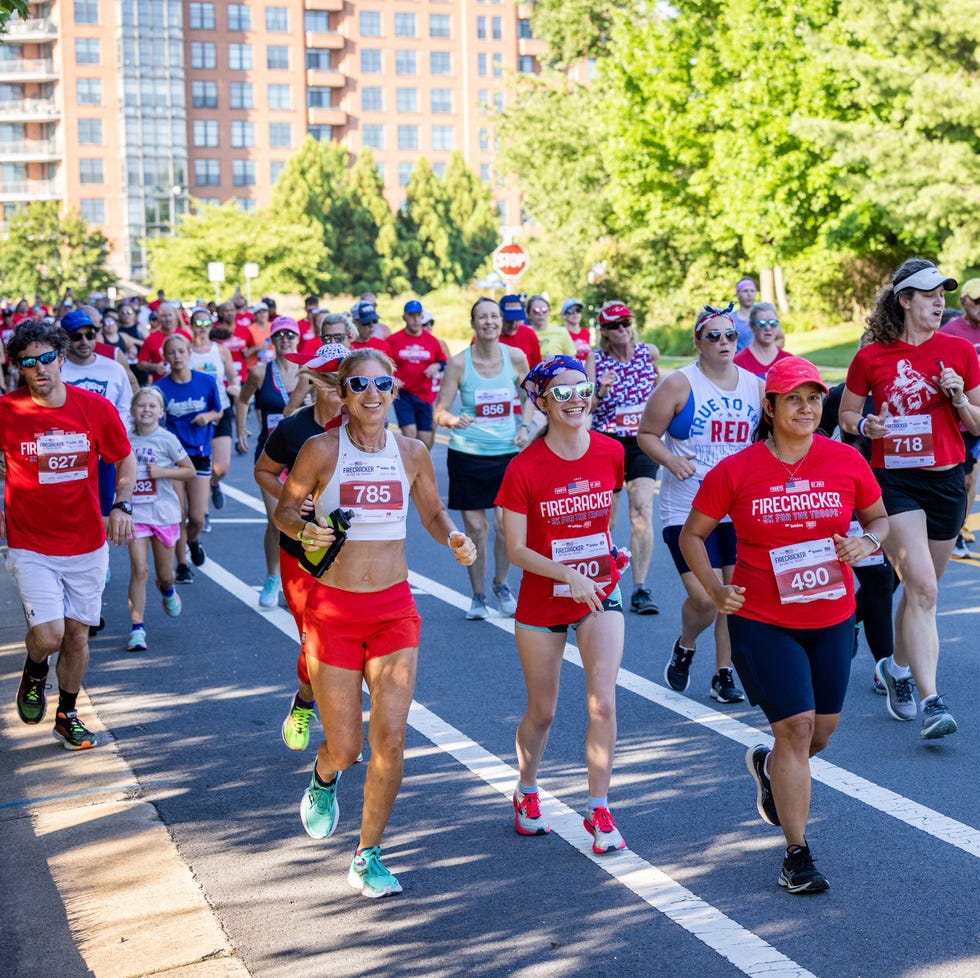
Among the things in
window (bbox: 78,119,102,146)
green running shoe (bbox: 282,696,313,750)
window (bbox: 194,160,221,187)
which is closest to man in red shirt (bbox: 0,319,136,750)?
green running shoe (bbox: 282,696,313,750)

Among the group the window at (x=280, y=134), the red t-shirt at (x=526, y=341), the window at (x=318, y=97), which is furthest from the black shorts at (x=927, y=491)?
the window at (x=318, y=97)

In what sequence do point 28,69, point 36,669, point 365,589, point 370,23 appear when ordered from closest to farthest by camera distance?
1. point 365,589
2. point 36,669
3. point 28,69
4. point 370,23

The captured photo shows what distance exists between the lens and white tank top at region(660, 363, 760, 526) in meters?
8.16

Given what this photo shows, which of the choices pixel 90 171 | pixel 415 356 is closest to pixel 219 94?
pixel 90 171

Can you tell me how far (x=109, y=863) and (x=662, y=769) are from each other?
2437mm

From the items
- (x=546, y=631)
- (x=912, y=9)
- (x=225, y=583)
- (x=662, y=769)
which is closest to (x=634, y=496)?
(x=225, y=583)

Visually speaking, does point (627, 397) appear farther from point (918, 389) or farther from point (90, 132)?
point (90, 132)

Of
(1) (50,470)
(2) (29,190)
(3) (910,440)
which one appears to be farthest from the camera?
(2) (29,190)

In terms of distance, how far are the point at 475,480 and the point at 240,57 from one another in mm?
111392

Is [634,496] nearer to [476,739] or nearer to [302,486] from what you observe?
[476,739]

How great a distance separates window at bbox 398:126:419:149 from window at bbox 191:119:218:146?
14339mm

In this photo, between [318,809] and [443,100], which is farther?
[443,100]

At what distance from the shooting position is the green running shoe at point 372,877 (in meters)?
5.52

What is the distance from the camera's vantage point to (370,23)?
4688 inches
